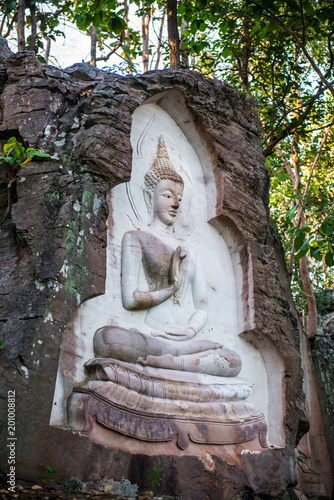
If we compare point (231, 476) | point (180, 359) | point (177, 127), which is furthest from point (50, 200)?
point (231, 476)

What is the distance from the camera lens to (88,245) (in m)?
5.32

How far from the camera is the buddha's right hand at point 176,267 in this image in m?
5.95

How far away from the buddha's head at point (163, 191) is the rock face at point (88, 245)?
0.57 meters

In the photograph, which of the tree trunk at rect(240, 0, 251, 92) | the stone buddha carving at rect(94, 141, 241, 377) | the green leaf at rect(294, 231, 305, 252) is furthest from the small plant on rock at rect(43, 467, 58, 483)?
the tree trunk at rect(240, 0, 251, 92)

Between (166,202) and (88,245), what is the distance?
1.36 metres

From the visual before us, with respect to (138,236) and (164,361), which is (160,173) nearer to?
(138,236)

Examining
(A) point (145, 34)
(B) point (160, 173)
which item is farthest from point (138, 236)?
(A) point (145, 34)

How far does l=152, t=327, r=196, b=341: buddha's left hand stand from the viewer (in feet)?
Answer: 18.6

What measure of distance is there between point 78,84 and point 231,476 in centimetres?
443

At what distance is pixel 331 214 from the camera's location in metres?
7.64

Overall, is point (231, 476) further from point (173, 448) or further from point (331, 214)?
point (331, 214)

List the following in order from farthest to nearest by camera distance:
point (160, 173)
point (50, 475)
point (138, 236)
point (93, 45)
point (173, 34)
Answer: point (93, 45), point (173, 34), point (160, 173), point (138, 236), point (50, 475)

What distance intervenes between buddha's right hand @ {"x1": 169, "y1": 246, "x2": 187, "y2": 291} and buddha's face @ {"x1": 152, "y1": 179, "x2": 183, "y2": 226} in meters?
0.45

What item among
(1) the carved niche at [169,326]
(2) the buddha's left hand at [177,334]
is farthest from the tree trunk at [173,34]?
(2) the buddha's left hand at [177,334]
